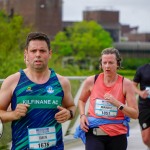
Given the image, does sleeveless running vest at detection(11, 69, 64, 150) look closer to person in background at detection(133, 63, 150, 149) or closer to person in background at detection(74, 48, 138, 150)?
person in background at detection(74, 48, 138, 150)

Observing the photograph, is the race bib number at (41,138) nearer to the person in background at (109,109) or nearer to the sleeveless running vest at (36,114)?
the sleeveless running vest at (36,114)

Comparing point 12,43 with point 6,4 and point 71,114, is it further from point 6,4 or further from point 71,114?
point 6,4

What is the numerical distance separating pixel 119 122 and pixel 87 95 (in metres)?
0.55

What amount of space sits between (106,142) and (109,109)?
0.35 meters

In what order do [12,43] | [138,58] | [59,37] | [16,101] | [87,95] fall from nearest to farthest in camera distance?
[16,101] → [87,95] → [12,43] → [59,37] → [138,58]

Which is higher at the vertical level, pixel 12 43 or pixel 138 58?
pixel 12 43

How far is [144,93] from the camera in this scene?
852cm

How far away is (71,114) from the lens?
494cm

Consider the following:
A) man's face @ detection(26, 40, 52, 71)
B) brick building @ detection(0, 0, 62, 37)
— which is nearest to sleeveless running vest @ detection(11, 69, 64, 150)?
man's face @ detection(26, 40, 52, 71)

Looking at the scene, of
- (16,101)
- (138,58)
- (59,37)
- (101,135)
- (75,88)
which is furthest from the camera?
(138,58)

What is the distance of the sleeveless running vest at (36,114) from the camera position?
15.4ft

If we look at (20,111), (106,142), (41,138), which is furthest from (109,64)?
(20,111)

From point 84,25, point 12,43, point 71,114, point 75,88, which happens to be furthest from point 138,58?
point 71,114

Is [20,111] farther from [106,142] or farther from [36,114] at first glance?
[106,142]
